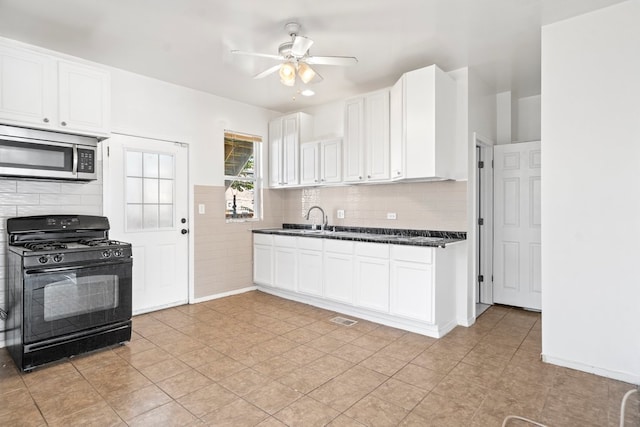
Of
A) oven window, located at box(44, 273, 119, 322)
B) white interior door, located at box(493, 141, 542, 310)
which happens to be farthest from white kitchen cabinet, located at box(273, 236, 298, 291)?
white interior door, located at box(493, 141, 542, 310)

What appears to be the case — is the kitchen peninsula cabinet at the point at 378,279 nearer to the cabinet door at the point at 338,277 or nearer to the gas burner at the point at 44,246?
the cabinet door at the point at 338,277

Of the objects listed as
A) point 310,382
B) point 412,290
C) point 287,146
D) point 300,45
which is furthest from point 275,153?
point 310,382

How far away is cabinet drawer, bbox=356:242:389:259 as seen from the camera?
3.72 m

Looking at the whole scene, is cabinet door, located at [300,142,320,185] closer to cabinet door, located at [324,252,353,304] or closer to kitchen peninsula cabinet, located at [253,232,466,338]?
kitchen peninsula cabinet, located at [253,232,466,338]

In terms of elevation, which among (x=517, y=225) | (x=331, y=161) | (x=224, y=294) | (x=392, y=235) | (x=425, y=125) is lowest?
(x=224, y=294)

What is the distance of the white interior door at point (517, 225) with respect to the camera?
4.30 meters

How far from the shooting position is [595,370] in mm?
2697

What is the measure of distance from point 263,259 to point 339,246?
1420 millimetres

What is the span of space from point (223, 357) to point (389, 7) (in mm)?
3075

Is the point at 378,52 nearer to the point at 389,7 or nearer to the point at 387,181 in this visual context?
the point at 389,7

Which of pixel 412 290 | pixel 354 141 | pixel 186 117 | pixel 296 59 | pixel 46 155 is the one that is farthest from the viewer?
pixel 186 117

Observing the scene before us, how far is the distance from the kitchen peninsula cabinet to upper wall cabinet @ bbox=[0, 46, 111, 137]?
8.36 ft

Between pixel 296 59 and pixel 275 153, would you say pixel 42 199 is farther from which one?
pixel 275 153

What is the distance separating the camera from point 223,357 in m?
3.00
